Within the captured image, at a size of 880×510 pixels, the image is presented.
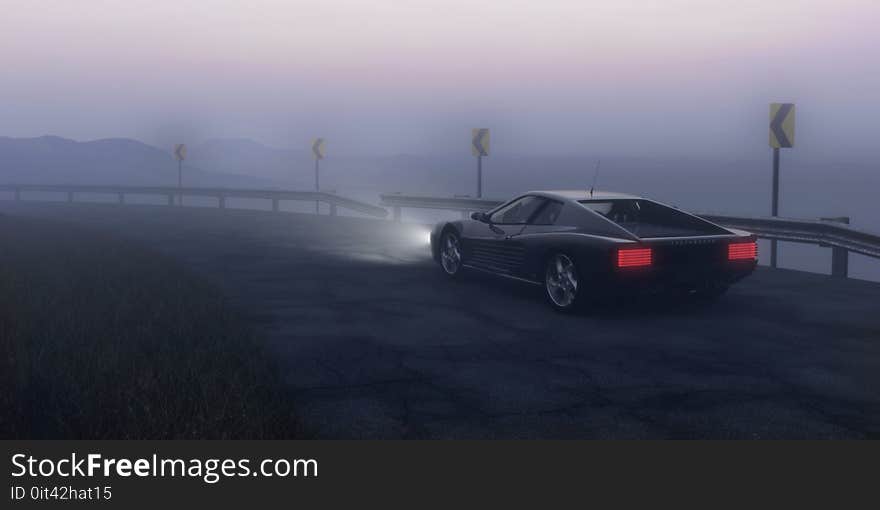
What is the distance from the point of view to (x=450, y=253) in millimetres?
12734

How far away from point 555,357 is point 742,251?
10.9 ft

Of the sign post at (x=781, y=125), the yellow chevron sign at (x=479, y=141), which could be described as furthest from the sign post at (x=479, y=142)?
the sign post at (x=781, y=125)

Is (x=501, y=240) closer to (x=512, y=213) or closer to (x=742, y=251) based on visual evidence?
(x=512, y=213)

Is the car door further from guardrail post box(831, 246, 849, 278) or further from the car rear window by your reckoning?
guardrail post box(831, 246, 849, 278)

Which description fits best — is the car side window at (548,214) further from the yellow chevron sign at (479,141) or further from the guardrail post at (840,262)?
the yellow chevron sign at (479,141)

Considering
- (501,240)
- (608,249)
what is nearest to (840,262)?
(501,240)

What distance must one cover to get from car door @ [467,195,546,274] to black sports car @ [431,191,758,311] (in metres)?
0.01

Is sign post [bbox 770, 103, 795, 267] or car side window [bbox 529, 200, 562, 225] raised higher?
sign post [bbox 770, 103, 795, 267]

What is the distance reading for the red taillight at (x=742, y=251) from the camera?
9.85 metres

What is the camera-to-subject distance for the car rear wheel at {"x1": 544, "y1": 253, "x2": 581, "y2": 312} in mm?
9719

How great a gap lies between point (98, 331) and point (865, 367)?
6350mm

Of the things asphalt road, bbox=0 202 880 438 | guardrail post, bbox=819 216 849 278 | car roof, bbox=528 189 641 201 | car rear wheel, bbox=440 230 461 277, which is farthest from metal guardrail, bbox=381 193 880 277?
car rear wheel, bbox=440 230 461 277

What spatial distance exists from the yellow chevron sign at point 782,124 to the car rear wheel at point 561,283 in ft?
28.8

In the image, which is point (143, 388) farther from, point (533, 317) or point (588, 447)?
point (533, 317)
